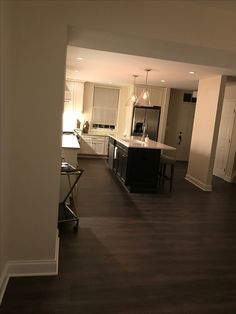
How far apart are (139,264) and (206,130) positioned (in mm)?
4228

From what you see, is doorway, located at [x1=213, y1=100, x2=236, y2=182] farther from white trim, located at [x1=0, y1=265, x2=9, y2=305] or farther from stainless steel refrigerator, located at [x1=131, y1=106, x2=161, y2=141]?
white trim, located at [x1=0, y1=265, x2=9, y2=305]

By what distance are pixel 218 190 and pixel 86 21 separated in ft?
16.9

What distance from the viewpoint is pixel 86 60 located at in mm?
5156

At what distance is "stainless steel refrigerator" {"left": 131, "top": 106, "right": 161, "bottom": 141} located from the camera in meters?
8.57

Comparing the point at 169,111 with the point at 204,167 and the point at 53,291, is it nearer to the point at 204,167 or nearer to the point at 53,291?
the point at 204,167

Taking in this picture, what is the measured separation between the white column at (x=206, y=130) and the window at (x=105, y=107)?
3435 mm

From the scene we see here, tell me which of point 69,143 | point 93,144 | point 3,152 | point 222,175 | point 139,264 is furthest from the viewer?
point 93,144

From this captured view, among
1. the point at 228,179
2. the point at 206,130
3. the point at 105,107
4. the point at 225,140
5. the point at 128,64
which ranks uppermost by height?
the point at 128,64

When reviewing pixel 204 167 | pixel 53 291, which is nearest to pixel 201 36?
pixel 53 291

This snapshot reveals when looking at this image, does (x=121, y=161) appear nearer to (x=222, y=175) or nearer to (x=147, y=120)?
(x=147, y=120)

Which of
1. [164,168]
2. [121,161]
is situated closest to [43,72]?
[121,161]

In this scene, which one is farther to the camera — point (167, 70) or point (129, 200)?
point (167, 70)

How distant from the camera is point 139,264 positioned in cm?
277

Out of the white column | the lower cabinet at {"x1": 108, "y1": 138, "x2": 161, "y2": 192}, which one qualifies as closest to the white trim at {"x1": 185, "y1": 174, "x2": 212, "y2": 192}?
the white column
